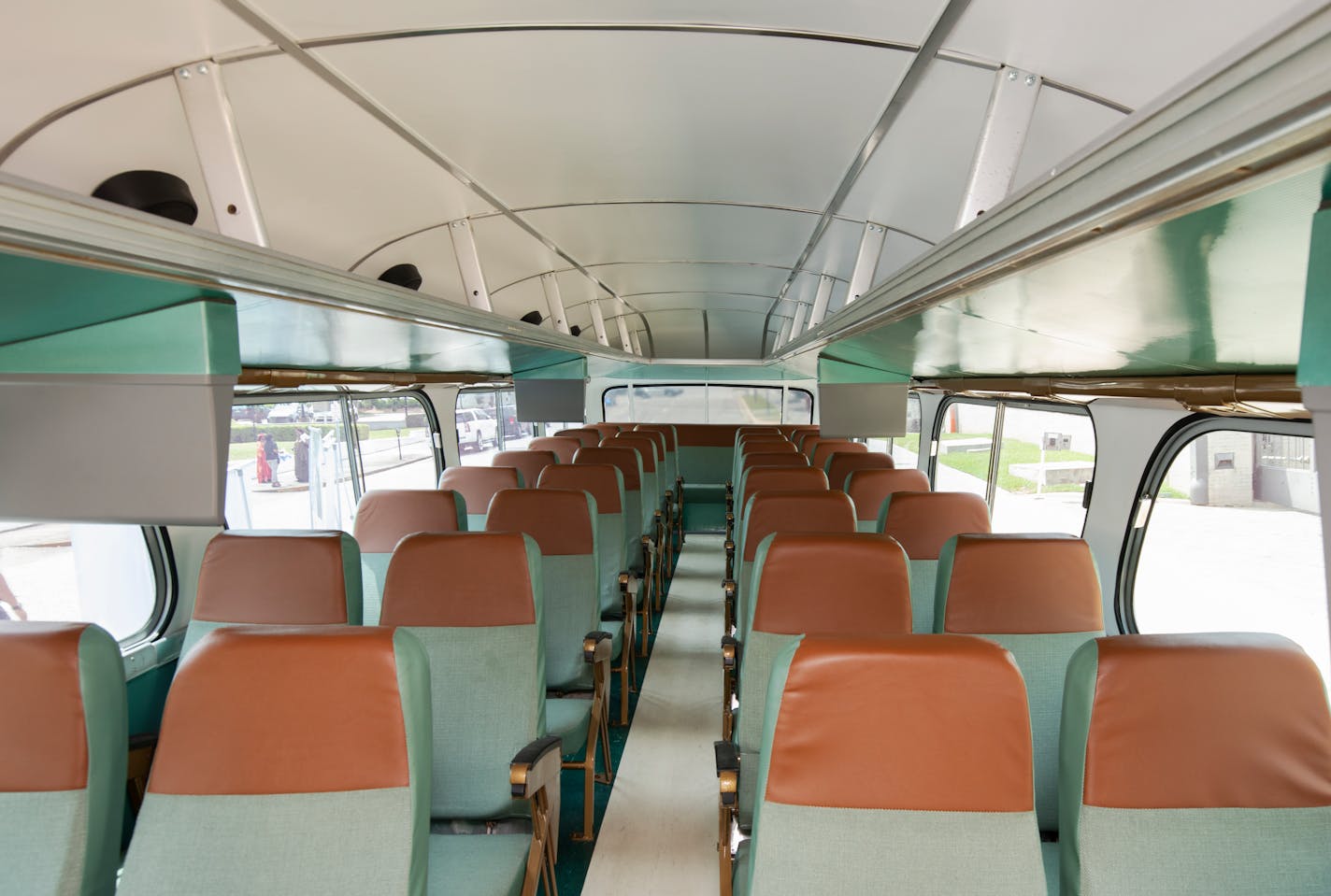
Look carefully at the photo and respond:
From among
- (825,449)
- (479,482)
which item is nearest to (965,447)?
(825,449)

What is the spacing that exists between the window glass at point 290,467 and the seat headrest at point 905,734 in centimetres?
404

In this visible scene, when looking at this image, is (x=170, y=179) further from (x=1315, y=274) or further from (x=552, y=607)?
(x=1315, y=274)

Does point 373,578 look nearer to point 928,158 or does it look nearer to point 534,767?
point 534,767

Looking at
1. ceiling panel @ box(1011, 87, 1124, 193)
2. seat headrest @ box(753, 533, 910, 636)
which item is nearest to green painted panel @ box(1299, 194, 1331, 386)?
ceiling panel @ box(1011, 87, 1124, 193)

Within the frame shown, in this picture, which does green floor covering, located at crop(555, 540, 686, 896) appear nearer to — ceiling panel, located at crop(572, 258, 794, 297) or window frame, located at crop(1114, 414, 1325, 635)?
A: window frame, located at crop(1114, 414, 1325, 635)

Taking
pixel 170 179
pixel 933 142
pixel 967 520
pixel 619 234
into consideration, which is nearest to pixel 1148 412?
pixel 967 520

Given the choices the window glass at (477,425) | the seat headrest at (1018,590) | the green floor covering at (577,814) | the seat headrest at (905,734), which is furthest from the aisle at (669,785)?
the window glass at (477,425)

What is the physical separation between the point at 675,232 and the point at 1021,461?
3914mm

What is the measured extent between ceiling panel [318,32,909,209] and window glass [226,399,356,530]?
282cm

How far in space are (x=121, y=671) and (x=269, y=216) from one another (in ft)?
5.80

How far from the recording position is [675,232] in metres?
4.61

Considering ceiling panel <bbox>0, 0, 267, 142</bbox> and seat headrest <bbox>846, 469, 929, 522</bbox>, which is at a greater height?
ceiling panel <bbox>0, 0, 267, 142</bbox>

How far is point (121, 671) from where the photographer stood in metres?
1.87

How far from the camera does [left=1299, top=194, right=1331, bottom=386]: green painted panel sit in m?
0.90
